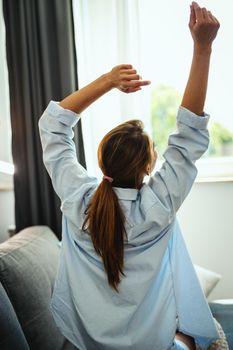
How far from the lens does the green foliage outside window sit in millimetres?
2256

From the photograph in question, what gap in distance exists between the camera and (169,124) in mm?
2299

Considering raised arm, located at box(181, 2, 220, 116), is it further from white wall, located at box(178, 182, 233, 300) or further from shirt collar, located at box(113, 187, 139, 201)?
white wall, located at box(178, 182, 233, 300)

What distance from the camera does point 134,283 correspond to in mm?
1001

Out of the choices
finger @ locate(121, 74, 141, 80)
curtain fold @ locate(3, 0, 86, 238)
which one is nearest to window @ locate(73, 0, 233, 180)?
curtain fold @ locate(3, 0, 86, 238)

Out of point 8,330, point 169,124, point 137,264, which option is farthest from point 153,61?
point 8,330

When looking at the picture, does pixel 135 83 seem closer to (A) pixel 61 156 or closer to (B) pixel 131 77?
(B) pixel 131 77

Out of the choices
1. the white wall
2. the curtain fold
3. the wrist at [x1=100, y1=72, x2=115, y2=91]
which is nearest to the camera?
the wrist at [x1=100, y1=72, x2=115, y2=91]

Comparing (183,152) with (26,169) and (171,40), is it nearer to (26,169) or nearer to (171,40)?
(26,169)

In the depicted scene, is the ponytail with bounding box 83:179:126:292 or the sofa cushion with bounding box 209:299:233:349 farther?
the sofa cushion with bounding box 209:299:233:349

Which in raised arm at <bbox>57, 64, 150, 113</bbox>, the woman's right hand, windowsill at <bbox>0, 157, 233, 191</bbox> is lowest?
windowsill at <bbox>0, 157, 233, 191</bbox>

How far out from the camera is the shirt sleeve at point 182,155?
3.12ft

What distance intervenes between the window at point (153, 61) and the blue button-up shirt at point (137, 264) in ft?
3.29

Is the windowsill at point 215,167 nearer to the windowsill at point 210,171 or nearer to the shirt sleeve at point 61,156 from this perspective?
the windowsill at point 210,171

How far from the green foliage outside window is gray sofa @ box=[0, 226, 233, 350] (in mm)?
1029
